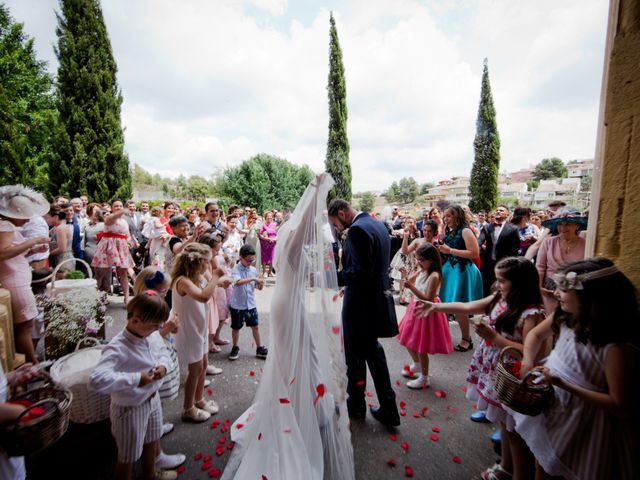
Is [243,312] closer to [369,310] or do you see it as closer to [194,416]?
[194,416]

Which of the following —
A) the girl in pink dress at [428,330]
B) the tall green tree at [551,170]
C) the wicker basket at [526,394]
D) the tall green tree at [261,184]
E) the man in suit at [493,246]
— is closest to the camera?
the wicker basket at [526,394]

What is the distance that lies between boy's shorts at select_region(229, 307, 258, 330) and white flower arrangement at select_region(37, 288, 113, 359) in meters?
1.56

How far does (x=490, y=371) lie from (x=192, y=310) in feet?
8.30

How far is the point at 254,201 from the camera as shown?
25.3m

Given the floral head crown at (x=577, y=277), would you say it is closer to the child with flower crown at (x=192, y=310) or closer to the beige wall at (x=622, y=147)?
the beige wall at (x=622, y=147)

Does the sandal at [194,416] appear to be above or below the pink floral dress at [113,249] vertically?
below

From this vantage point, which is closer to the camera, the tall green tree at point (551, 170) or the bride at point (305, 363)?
the bride at point (305, 363)

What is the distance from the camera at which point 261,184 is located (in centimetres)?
2489

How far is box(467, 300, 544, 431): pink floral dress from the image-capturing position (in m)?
2.10

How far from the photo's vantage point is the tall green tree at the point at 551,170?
270 ft

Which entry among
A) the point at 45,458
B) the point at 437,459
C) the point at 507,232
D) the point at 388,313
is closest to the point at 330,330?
the point at 388,313

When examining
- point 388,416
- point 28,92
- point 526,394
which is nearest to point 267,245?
point 388,416

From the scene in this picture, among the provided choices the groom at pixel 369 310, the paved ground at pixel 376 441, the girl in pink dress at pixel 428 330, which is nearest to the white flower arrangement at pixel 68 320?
the paved ground at pixel 376 441

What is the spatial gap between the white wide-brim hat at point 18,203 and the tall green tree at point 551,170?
10357cm
